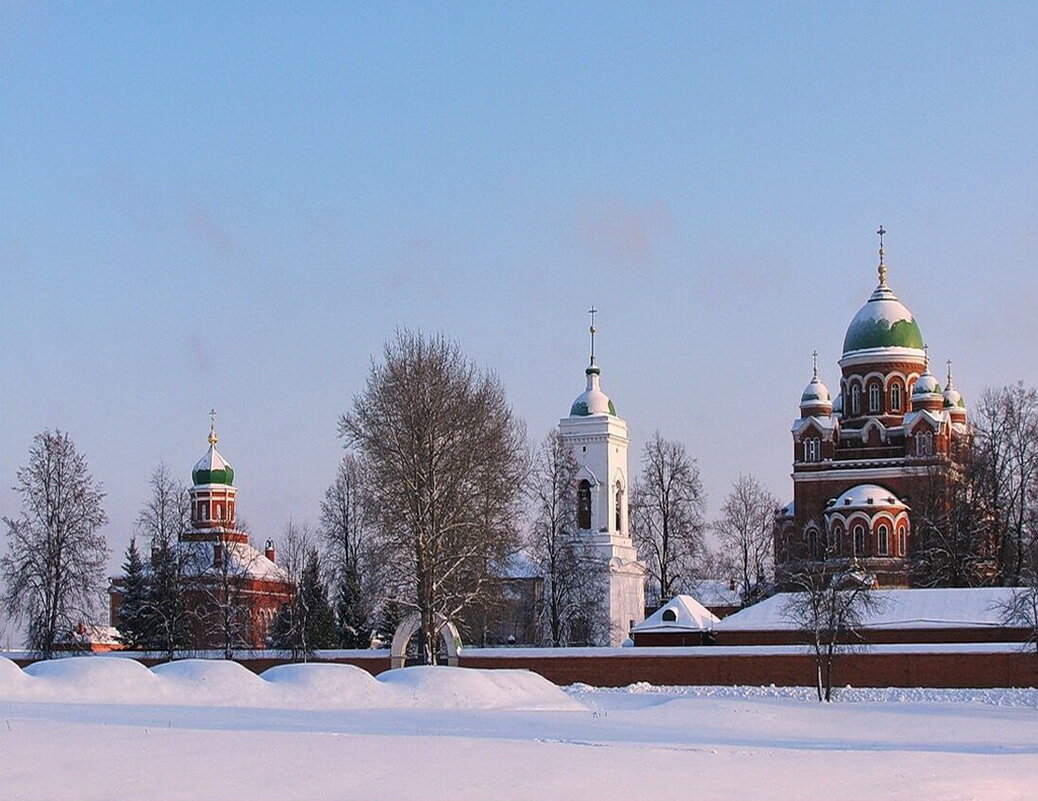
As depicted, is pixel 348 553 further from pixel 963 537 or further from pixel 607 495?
pixel 963 537

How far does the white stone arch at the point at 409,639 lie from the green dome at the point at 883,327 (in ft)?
105

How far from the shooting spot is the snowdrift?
24.6 metres

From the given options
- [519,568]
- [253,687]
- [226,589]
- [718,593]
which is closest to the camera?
[253,687]

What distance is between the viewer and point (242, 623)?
2041 inches

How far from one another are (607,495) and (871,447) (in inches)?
471

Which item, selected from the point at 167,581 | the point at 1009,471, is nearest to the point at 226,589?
the point at 167,581

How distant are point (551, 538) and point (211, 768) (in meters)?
35.1

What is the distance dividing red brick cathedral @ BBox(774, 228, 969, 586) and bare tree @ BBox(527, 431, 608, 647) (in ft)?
37.4

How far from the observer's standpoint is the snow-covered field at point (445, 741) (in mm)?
13242

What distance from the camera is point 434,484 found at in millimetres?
35812

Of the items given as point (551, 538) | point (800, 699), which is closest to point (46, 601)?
point (551, 538)

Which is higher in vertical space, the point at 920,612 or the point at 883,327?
the point at 883,327

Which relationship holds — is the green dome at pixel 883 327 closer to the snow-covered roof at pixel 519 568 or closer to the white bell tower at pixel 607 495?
the white bell tower at pixel 607 495

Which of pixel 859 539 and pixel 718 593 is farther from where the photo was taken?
pixel 718 593
